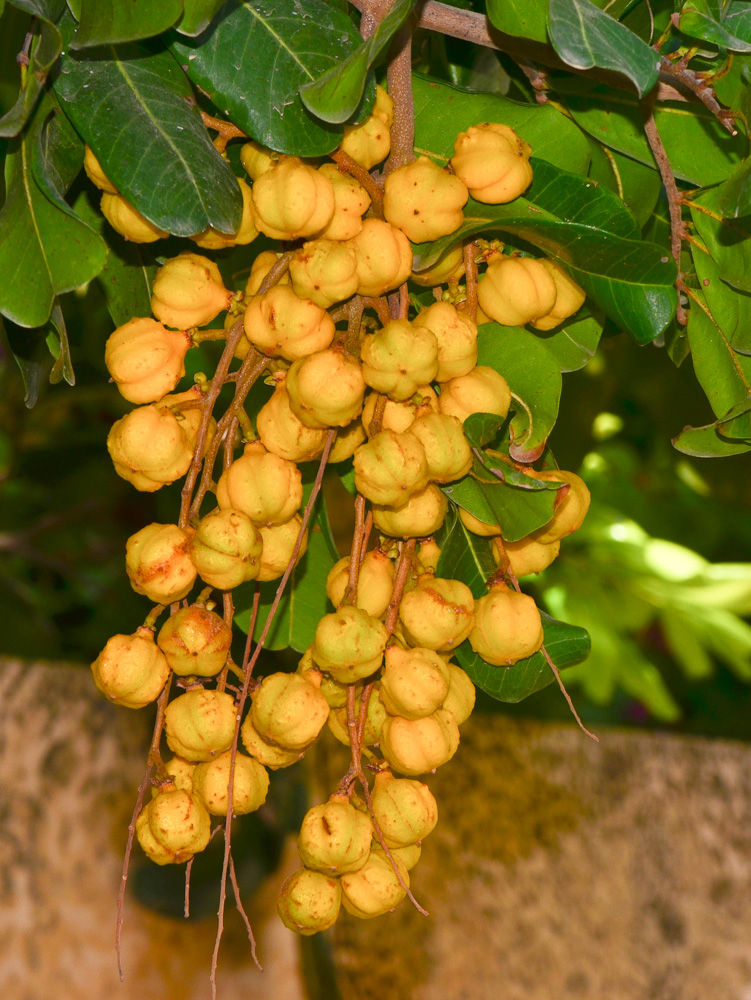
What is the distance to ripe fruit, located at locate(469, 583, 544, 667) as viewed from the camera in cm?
48

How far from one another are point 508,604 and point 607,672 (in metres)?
0.93

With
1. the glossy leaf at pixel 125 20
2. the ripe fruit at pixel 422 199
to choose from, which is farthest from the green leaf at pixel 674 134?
the glossy leaf at pixel 125 20

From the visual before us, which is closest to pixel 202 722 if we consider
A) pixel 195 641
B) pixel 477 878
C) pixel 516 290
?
pixel 195 641

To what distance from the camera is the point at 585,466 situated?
132cm

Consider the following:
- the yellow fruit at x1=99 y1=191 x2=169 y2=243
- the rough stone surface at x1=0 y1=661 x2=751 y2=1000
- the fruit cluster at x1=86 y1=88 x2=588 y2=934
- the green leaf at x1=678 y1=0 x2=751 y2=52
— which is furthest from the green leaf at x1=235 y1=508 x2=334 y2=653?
the rough stone surface at x1=0 y1=661 x2=751 y2=1000

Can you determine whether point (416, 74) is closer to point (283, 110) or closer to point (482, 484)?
point (283, 110)

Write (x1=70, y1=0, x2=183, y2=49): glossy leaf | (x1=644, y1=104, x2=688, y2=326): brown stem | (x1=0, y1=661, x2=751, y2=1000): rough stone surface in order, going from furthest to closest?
(x1=0, y1=661, x2=751, y2=1000): rough stone surface → (x1=644, y1=104, x2=688, y2=326): brown stem → (x1=70, y1=0, x2=183, y2=49): glossy leaf

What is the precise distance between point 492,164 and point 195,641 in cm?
26

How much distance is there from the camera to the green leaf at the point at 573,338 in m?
0.54

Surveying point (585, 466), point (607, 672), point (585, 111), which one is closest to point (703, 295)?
point (585, 111)

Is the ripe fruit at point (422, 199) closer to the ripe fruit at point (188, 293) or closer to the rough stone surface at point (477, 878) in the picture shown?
the ripe fruit at point (188, 293)

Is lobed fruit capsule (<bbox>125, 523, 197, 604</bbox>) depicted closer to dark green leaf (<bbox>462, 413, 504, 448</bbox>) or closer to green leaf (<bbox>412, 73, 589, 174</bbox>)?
dark green leaf (<bbox>462, 413, 504, 448</bbox>)

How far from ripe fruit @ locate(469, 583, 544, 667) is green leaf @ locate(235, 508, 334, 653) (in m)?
0.12

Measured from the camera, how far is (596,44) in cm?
41
